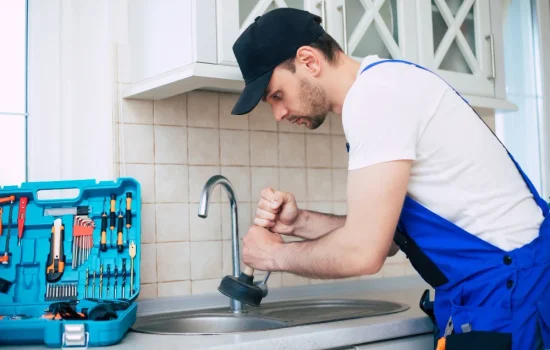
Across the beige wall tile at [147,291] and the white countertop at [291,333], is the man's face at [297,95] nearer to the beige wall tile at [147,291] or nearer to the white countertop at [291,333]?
the white countertop at [291,333]

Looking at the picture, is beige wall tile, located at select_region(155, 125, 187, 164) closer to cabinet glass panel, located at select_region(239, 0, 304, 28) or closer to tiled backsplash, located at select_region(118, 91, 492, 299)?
tiled backsplash, located at select_region(118, 91, 492, 299)

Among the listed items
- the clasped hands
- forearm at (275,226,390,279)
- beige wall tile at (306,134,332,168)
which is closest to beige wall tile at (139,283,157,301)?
the clasped hands

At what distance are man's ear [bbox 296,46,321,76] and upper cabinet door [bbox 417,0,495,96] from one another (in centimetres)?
68

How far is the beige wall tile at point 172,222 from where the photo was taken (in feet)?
6.22

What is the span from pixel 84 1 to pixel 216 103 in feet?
1.61

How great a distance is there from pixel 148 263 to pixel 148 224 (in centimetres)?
11

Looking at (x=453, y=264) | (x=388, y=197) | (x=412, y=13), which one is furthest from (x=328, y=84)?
(x=412, y=13)

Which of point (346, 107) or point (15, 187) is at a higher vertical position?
point (346, 107)

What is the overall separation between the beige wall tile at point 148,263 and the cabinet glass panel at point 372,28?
80 centimetres

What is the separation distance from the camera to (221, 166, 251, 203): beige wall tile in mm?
2037

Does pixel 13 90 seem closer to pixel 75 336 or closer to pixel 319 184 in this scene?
pixel 75 336

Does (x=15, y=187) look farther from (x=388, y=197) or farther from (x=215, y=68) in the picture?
(x=388, y=197)

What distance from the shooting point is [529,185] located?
1.36m

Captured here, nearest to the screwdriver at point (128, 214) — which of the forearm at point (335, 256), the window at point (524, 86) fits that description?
the forearm at point (335, 256)
